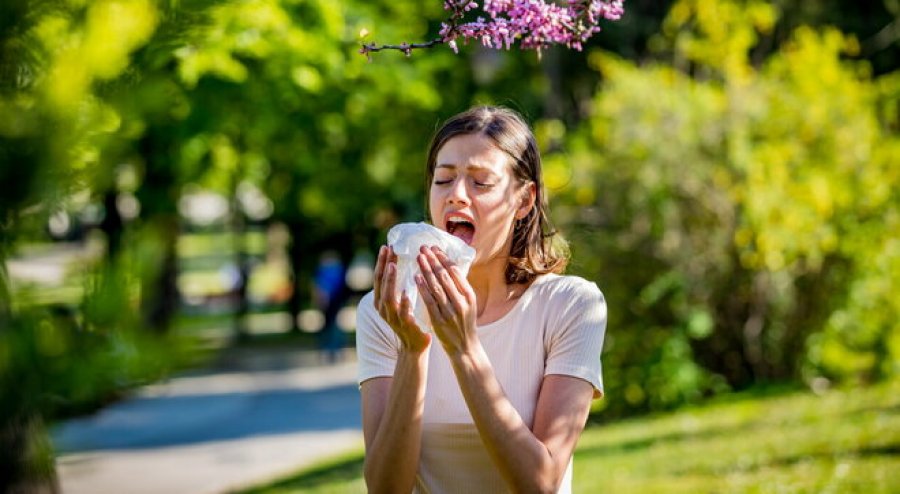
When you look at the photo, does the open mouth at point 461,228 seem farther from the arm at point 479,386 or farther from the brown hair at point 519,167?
the arm at point 479,386

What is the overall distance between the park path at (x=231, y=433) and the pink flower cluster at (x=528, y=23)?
474cm

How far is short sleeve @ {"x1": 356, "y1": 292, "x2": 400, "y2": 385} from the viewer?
271 centimetres

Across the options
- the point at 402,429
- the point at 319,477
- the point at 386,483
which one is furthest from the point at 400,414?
the point at 319,477

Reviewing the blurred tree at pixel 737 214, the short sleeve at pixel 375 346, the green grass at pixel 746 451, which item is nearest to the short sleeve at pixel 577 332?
the short sleeve at pixel 375 346

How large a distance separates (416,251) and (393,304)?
11 cm

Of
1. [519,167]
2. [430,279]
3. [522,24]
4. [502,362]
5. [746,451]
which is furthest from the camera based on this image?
[746,451]

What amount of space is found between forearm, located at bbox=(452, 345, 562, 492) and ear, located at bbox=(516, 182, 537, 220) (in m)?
0.54

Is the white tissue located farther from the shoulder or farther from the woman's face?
the shoulder

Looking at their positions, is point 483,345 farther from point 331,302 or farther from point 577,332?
point 331,302

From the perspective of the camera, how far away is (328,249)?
30.2 m

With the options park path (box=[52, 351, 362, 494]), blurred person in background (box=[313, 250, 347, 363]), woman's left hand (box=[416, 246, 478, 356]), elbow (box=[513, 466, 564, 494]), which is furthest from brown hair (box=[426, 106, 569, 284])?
blurred person in background (box=[313, 250, 347, 363])

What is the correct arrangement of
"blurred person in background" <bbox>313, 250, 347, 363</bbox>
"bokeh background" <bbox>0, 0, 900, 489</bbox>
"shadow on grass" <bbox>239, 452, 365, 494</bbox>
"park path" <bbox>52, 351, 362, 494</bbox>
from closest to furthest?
"shadow on grass" <bbox>239, 452, 365, 494</bbox>, "bokeh background" <bbox>0, 0, 900, 489</bbox>, "park path" <bbox>52, 351, 362, 494</bbox>, "blurred person in background" <bbox>313, 250, 347, 363</bbox>

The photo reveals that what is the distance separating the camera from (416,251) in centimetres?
241

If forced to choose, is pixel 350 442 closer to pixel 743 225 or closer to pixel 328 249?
pixel 743 225
